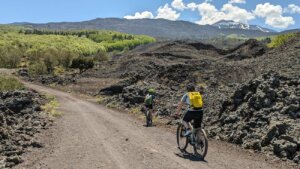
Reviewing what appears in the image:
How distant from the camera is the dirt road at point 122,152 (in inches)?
569

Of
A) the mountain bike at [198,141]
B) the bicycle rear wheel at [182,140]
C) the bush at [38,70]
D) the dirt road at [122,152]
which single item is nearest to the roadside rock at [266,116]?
the dirt road at [122,152]

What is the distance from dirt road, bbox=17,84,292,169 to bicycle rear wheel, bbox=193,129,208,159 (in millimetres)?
393

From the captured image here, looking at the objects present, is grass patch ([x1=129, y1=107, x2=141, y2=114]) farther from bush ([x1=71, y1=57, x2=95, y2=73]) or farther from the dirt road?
bush ([x1=71, y1=57, x2=95, y2=73])

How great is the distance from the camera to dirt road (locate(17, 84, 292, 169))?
14445 mm

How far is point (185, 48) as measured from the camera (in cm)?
9000

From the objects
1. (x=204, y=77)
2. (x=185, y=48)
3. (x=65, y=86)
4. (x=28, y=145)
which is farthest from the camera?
(x=185, y=48)

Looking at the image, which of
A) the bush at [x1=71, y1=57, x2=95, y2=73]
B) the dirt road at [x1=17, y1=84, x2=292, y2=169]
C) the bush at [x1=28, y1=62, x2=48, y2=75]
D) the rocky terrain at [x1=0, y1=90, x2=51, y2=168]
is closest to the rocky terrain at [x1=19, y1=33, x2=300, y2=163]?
the dirt road at [x1=17, y1=84, x2=292, y2=169]

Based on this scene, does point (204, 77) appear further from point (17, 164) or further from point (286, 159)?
point (17, 164)

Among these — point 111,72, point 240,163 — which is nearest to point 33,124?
point 240,163

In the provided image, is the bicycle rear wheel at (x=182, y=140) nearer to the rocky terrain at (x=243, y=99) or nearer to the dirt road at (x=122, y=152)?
the dirt road at (x=122, y=152)

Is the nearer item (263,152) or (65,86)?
(263,152)

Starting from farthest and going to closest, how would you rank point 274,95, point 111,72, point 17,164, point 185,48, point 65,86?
point 185,48
point 111,72
point 65,86
point 274,95
point 17,164

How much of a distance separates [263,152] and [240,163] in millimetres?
2467

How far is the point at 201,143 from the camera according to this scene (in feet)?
50.4
